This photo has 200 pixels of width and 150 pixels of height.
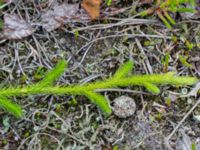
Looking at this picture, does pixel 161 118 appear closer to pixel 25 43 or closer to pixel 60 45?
pixel 60 45

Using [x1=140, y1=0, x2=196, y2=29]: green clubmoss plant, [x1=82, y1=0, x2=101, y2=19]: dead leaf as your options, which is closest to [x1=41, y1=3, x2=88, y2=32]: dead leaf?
[x1=82, y1=0, x2=101, y2=19]: dead leaf

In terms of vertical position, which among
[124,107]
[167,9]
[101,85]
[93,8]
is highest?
[93,8]

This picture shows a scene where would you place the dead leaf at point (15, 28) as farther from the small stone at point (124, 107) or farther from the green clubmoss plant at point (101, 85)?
the small stone at point (124, 107)

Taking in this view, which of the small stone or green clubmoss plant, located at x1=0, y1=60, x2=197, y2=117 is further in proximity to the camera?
the small stone

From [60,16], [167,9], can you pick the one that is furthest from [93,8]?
[167,9]

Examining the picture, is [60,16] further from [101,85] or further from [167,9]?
[167,9]

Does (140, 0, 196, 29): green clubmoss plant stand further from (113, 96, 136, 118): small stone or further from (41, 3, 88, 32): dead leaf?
(113, 96, 136, 118): small stone
